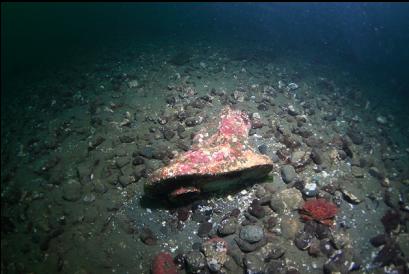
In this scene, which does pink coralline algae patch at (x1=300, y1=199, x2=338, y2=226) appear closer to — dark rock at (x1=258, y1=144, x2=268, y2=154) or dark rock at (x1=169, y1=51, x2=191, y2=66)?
dark rock at (x1=258, y1=144, x2=268, y2=154)

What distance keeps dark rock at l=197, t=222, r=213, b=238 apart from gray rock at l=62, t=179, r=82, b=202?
2.50 metres

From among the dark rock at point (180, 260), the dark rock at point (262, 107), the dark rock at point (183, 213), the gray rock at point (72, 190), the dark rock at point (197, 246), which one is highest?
the dark rock at point (262, 107)

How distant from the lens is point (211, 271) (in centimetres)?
452

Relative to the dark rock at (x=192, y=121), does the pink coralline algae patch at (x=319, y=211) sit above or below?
below

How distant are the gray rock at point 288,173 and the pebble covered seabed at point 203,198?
0.02m

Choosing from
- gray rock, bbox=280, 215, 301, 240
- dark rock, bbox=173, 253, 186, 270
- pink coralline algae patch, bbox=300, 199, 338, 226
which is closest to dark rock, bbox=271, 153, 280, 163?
pink coralline algae patch, bbox=300, 199, 338, 226

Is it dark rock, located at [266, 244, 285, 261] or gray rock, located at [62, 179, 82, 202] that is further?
gray rock, located at [62, 179, 82, 202]

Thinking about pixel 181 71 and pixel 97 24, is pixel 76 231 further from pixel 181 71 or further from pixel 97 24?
pixel 97 24

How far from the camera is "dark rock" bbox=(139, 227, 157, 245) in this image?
5.02 metres

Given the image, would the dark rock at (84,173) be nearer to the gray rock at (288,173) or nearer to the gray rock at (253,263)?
the gray rock at (253,263)

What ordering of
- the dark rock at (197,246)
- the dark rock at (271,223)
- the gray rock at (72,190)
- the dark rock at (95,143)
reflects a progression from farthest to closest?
the dark rock at (95,143) → the gray rock at (72,190) → the dark rock at (271,223) → the dark rock at (197,246)

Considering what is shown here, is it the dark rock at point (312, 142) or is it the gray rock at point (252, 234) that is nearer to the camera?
the gray rock at point (252, 234)


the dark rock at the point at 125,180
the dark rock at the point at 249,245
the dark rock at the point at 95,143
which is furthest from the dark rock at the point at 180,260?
the dark rock at the point at 95,143

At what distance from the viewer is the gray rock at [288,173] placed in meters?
5.47
